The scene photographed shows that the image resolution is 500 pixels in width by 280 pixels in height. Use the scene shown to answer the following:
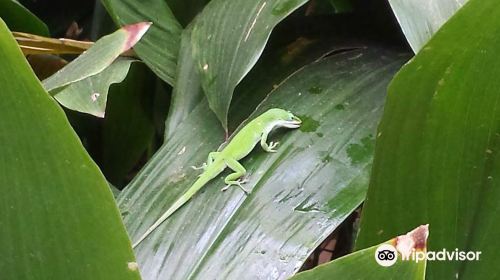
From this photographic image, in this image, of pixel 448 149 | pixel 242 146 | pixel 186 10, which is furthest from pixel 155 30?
pixel 448 149

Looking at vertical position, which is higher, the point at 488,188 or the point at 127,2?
the point at 127,2

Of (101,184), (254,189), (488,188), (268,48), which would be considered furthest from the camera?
(268,48)

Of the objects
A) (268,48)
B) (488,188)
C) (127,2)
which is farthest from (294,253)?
(127,2)

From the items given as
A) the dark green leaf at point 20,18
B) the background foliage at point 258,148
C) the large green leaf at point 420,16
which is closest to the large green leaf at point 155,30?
the background foliage at point 258,148

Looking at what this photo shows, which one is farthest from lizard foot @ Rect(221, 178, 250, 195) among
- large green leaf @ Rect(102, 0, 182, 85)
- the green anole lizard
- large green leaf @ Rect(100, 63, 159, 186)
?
large green leaf @ Rect(100, 63, 159, 186)

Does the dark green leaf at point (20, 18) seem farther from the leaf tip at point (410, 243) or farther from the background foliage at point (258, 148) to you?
the leaf tip at point (410, 243)

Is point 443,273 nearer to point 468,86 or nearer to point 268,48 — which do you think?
point 468,86

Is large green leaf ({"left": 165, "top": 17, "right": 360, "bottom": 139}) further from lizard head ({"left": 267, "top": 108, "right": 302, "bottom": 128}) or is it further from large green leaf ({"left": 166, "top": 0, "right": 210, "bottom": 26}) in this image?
large green leaf ({"left": 166, "top": 0, "right": 210, "bottom": 26})
